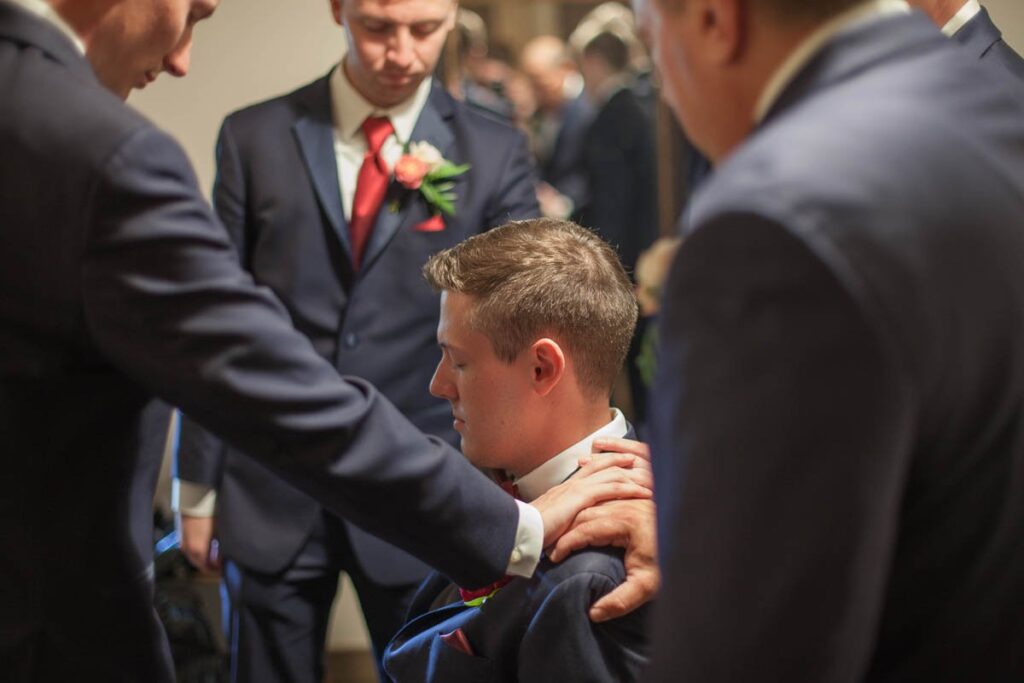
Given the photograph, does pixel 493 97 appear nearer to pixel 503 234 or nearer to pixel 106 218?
pixel 503 234

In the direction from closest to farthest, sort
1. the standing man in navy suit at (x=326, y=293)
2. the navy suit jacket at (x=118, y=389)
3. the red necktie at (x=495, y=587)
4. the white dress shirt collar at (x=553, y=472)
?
the navy suit jacket at (x=118, y=389) → the red necktie at (x=495, y=587) → the white dress shirt collar at (x=553, y=472) → the standing man in navy suit at (x=326, y=293)

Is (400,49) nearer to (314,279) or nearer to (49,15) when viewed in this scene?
(314,279)

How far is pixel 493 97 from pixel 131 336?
763cm

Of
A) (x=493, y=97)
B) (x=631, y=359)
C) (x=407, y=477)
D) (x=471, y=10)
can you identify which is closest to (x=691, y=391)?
(x=407, y=477)

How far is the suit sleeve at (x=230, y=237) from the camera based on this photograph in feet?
8.68

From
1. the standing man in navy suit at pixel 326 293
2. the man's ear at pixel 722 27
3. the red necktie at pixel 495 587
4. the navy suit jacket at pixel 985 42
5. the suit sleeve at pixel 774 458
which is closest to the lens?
the suit sleeve at pixel 774 458

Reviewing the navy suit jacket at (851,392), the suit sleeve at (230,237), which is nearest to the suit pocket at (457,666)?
the navy suit jacket at (851,392)

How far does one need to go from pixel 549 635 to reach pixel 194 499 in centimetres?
136

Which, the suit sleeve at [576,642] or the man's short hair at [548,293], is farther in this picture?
the man's short hair at [548,293]

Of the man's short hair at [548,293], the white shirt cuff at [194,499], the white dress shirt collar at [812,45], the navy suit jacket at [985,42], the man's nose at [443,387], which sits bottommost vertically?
the white shirt cuff at [194,499]

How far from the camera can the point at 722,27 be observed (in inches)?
39.9

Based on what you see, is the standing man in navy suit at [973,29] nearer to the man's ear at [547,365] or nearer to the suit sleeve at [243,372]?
the man's ear at [547,365]

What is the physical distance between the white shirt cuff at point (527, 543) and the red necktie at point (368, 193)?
1145 mm

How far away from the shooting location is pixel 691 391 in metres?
0.93
